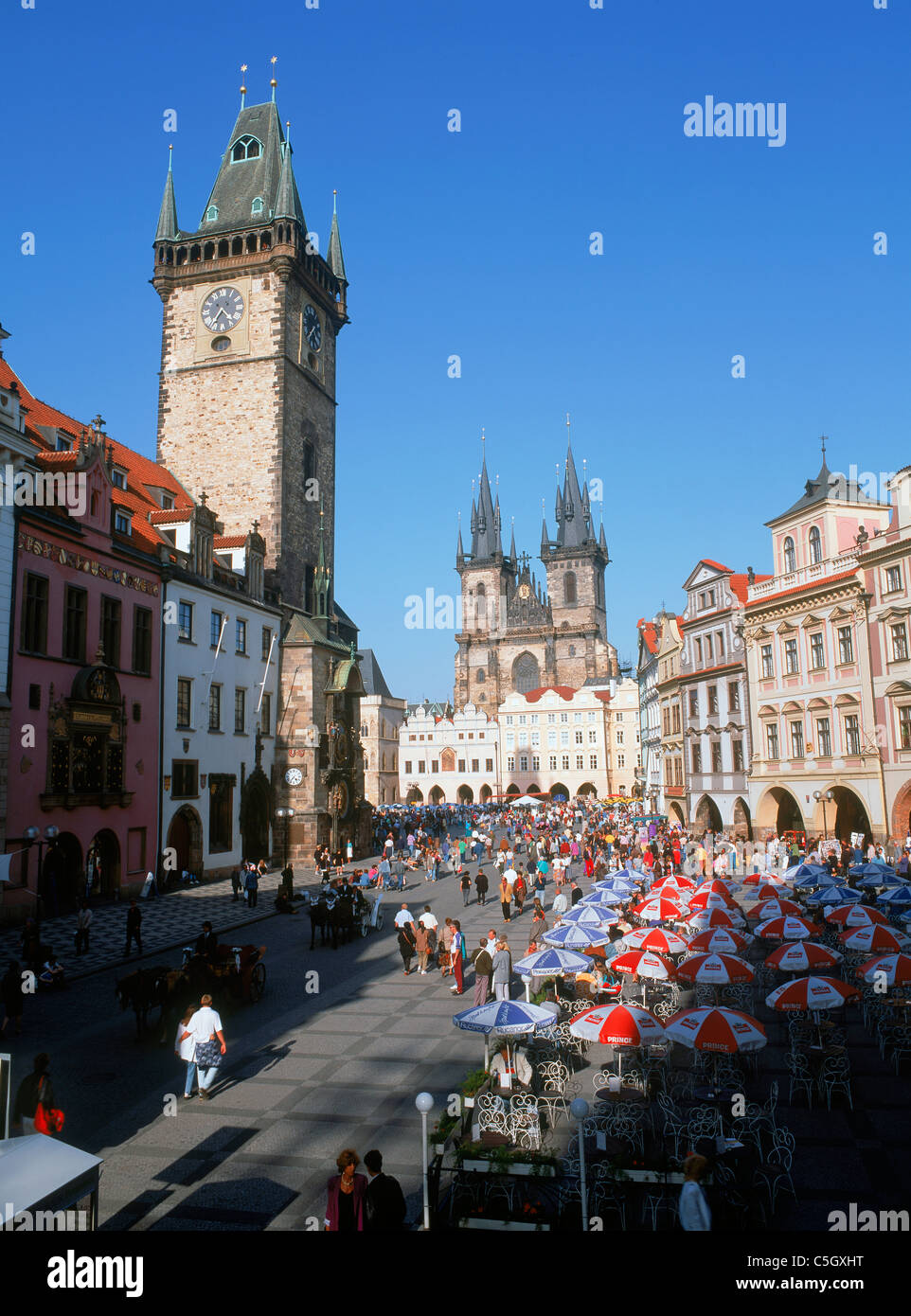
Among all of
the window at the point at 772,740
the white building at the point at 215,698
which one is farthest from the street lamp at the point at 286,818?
the window at the point at 772,740

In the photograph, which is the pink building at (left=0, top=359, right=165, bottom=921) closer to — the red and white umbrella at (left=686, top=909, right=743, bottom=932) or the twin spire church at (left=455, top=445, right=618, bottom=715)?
the red and white umbrella at (left=686, top=909, right=743, bottom=932)

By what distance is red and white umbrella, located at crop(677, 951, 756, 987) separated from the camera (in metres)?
13.5

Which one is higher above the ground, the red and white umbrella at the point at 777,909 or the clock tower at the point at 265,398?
the clock tower at the point at 265,398

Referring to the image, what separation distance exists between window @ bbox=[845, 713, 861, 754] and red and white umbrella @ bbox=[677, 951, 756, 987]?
75.4 feet

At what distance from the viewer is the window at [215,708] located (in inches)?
1372

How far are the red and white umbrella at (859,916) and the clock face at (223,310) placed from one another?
1586 inches

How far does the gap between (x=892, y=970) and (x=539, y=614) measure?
118m

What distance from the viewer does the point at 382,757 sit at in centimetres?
9900

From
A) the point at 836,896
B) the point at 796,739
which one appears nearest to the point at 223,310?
the point at 796,739

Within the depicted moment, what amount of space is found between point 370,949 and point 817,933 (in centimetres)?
1049

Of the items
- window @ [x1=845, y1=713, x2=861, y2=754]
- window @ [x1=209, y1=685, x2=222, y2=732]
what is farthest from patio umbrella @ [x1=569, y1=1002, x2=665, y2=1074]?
window @ [x1=845, y1=713, x2=861, y2=754]

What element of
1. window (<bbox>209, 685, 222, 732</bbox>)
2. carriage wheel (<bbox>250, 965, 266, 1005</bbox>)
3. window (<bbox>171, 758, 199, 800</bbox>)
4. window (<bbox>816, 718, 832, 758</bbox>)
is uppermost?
window (<bbox>209, 685, 222, 732</bbox>)

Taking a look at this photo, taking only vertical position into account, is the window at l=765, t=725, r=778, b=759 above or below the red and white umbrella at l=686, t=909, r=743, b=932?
above

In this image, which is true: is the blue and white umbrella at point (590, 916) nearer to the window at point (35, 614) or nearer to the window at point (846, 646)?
the window at point (35, 614)
